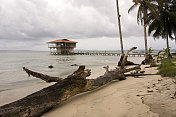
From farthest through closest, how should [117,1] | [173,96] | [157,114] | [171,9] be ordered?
[171,9], [117,1], [173,96], [157,114]

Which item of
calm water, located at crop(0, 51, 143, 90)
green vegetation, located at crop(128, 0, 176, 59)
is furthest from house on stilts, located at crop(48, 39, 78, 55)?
green vegetation, located at crop(128, 0, 176, 59)

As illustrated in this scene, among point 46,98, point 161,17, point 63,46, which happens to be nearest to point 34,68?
point 46,98

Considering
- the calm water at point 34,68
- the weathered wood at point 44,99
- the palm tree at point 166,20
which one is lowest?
the calm water at point 34,68

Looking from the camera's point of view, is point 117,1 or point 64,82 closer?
point 64,82

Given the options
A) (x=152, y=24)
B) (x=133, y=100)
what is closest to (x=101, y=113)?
(x=133, y=100)

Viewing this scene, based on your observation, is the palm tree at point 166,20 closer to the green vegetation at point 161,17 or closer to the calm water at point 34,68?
the green vegetation at point 161,17

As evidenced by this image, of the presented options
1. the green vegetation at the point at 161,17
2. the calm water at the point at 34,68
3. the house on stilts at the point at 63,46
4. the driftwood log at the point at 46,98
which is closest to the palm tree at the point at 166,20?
the green vegetation at the point at 161,17

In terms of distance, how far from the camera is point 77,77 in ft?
11.4

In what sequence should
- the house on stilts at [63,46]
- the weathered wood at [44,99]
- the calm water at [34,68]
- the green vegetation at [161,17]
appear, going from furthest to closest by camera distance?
the house on stilts at [63,46]
the green vegetation at [161,17]
the calm water at [34,68]
the weathered wood at [44,99]

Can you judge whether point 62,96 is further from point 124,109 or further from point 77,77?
point 124,109

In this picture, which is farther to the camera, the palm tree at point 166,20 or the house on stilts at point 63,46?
the house on stilts at point 63,46

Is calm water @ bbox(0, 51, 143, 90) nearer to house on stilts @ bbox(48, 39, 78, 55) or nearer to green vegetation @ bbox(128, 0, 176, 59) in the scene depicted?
green vegetation @ bbox(128, 0, 176, 59)

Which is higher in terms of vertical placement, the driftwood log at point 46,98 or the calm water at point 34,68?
the driftwood log at point 46,98

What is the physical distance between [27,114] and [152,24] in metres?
19.6
